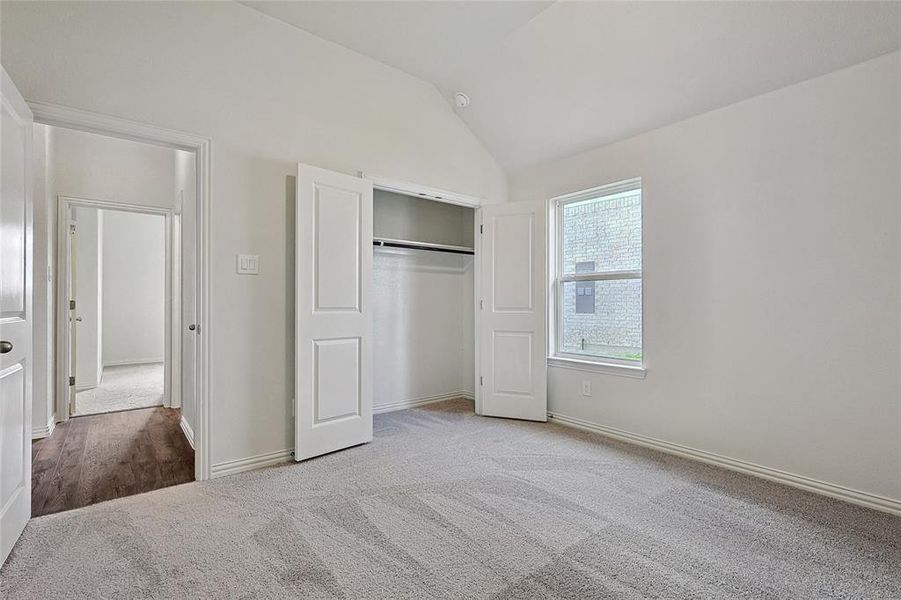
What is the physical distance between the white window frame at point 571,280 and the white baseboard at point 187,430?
302 centimetres

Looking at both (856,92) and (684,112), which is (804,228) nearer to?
(856,92)

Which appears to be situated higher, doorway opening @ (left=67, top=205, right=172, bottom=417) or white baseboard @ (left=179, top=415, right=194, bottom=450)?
doorway opening @ (left=67, top=205, right=172, bottom=417)

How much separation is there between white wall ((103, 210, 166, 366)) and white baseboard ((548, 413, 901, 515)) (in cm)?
727

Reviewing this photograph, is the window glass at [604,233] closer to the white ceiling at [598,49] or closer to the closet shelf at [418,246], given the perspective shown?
the white ceiling at [598,49]

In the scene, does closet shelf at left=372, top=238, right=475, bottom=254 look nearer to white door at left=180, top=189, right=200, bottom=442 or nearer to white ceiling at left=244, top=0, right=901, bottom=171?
white ceiling at left=244, top=0, right=901, bottom=171

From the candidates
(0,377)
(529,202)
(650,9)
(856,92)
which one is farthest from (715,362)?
(0,377)

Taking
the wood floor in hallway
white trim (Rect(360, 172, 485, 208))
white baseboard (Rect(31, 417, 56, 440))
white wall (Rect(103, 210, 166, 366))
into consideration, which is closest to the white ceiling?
white trim (Rect(360, 172, 485, 208))

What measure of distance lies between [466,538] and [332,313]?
5.59 ft

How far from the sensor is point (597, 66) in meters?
2.93

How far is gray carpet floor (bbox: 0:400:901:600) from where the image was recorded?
5.25 feet

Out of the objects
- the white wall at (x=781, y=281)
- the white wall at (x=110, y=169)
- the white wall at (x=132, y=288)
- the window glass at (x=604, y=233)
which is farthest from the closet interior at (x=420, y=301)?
the white wall at (x=132, y=288)

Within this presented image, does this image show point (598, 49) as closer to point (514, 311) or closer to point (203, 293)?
point (514, 311)

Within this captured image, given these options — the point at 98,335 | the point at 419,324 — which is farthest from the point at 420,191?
the point at 98,335

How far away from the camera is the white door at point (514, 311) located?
382cm
